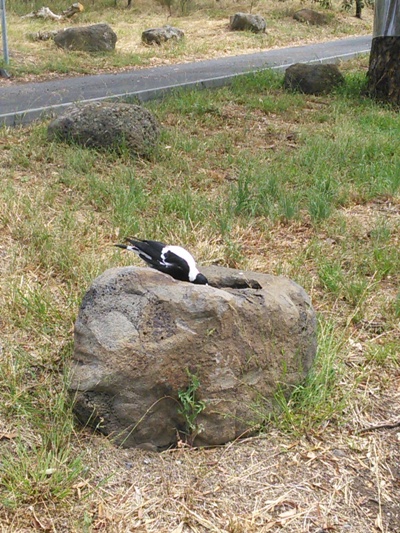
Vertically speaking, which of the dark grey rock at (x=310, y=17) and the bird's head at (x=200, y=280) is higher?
the bird's head at (x=200, y=280)

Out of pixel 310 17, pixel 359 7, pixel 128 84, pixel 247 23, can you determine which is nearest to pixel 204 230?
pixel 128 84

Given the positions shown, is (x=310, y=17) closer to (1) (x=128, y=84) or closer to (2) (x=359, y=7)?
(2) (x=359, y=7)

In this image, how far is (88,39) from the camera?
45.6ft

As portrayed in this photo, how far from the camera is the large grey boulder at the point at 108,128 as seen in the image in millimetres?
6594

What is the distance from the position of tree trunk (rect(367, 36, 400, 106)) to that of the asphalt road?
7.64 ft

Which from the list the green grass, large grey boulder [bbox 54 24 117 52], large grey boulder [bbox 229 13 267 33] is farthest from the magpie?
large grey boulder [bbox 229 13 267 33]

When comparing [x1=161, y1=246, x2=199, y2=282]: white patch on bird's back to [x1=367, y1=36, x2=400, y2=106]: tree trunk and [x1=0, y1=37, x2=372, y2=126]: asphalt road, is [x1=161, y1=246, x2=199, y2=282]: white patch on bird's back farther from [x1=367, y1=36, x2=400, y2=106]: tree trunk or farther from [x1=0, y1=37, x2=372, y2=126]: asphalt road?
[x1=367, y1=36, x2=400, y2=106]: tree trunk

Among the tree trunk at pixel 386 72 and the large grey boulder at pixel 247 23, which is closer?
the tree trunk at pixel 386 72

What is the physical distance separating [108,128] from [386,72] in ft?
16.1

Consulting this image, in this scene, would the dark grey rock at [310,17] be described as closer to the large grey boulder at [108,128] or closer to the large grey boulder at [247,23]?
the large grey boulder at [247,23]

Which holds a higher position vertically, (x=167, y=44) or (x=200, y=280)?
(x=200, y=280)

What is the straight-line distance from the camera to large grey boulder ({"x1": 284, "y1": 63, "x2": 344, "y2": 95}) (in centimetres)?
1010

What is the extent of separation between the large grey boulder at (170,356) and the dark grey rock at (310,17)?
799 inches

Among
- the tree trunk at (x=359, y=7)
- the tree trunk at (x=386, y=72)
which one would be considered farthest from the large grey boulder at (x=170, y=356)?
the tree trunk at (x=359, y=7)
